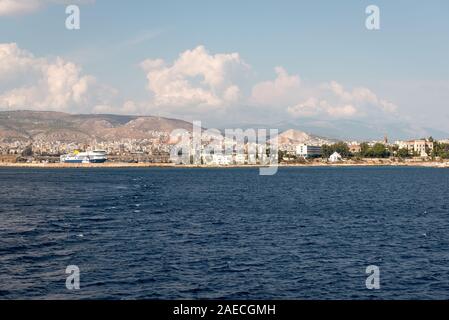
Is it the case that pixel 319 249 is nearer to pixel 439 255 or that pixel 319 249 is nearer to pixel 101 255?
pixel 439 255

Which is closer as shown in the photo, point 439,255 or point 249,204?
point 439,255

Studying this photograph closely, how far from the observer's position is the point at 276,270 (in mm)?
33406

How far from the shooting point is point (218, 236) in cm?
4641

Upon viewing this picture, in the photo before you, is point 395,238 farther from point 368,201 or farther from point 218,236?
point 368,201

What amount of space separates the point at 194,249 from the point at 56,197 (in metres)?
52.3

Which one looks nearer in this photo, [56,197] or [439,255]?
[439,255]
